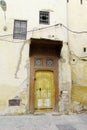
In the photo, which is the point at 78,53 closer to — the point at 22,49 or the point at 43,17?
the point at 43,17

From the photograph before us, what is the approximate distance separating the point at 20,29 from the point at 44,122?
5588 mm

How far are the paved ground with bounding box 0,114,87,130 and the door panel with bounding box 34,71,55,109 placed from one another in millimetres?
845

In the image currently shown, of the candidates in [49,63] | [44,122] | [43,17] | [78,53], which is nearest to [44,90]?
[49,63]

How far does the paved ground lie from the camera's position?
9441 mm

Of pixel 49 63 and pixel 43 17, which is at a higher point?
pixel 43 17

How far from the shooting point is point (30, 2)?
13.2 meters

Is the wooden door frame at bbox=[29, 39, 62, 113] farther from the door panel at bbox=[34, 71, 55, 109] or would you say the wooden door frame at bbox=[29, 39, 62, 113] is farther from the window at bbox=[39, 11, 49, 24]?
the window at bbox=[39, 11, 49, 24]

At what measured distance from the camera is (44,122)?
10367 mm

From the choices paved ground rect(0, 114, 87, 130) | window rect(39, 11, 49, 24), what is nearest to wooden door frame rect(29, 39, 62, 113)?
paved ground rect(0, 114, 87, 130)

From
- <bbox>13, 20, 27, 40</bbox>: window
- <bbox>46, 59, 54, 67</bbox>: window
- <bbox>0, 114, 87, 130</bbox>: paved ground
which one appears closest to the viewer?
<bbox>0, 114, 87, 130</bbox>: paved ground

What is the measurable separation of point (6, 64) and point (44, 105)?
3.16 meters

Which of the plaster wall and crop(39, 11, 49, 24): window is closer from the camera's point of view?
the plaster wall

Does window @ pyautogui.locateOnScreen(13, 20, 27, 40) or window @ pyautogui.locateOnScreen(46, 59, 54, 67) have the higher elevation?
window @ pyautogui.locateOnScreen(13, 20, 27, 40)

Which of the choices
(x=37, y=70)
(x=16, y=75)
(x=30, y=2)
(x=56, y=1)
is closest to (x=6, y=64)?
(x=16, y=75)
